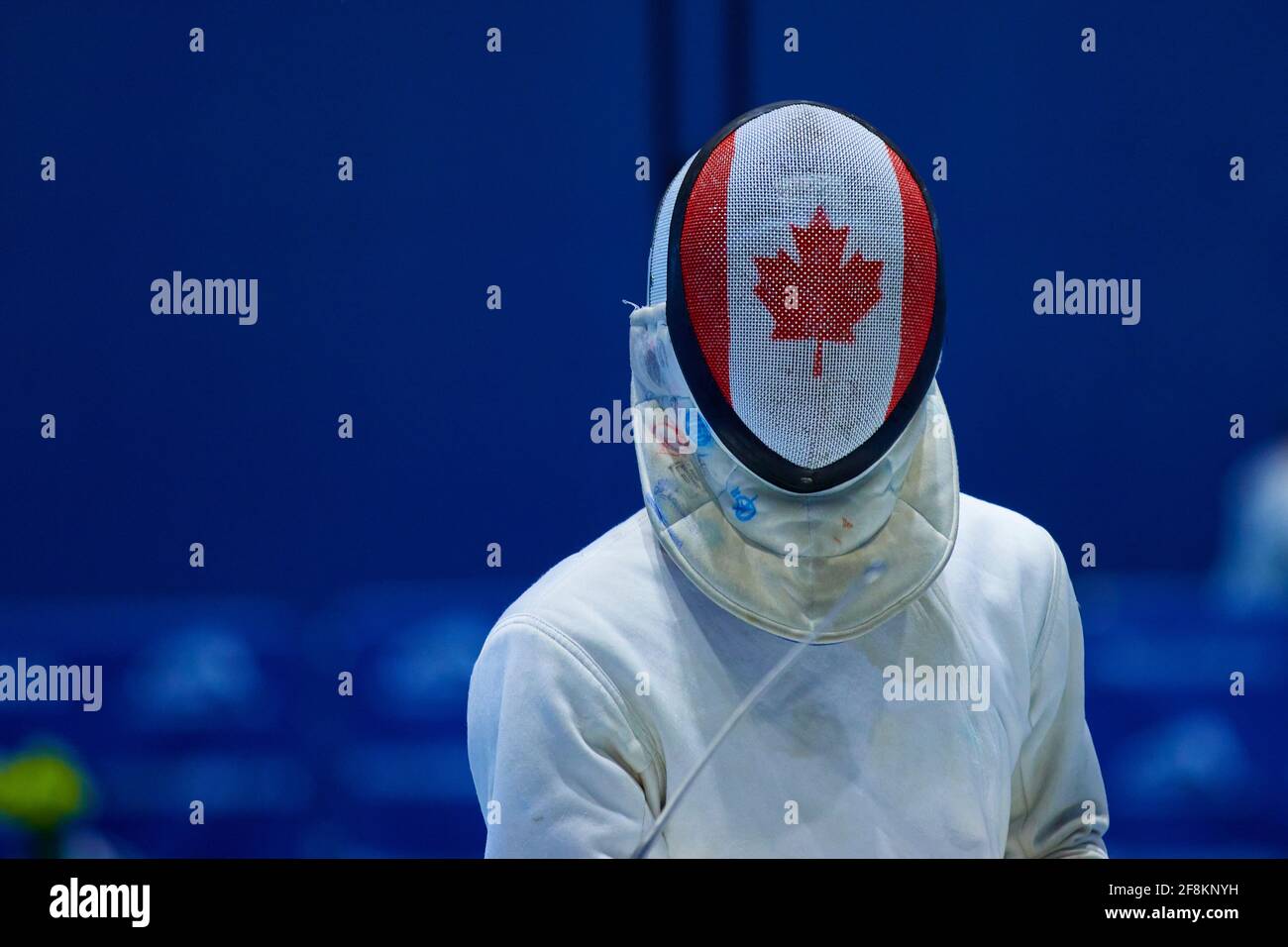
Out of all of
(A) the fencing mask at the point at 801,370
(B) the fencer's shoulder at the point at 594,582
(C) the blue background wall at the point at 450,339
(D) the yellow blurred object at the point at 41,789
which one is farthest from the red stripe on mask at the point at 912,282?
(D) the yellow blurred object at the point at 41,789

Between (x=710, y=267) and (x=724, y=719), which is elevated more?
(x=710, y=267)

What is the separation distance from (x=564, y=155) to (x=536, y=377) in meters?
0.35

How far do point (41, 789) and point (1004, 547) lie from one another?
1.46 metres

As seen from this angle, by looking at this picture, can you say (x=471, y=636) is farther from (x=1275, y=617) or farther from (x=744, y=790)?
(x=1275, y=617)

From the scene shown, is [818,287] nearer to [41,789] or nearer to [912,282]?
[912,282]

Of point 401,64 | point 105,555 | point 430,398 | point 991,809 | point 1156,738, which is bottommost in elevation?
point 1156,738

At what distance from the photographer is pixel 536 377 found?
6.12ft

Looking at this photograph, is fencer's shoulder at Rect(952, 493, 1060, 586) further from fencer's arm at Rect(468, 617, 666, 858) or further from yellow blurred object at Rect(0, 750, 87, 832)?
yellow blurred object at Rect(0, 750, 87, 832)

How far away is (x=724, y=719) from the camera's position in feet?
3.55

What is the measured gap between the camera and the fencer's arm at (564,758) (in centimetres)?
105

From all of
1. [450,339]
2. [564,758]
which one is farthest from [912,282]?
[450,339]

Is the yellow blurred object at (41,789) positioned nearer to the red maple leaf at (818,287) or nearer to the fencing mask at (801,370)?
the fencing mask at (801,370)

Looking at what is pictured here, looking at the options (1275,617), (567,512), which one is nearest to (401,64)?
(567,512)

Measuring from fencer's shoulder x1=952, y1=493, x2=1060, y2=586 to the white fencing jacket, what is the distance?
3cm
